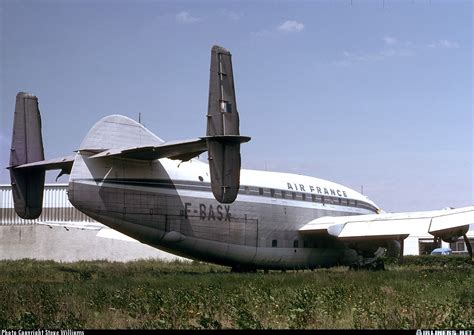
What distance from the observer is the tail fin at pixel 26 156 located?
26953 millimetres

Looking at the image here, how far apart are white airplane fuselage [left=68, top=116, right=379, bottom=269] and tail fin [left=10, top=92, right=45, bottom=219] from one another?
11.0ft

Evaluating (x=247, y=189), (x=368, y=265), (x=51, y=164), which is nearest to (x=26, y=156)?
(x=51, y=164)

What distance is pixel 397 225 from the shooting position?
30.0 m

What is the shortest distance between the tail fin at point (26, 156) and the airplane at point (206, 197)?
0.04 meters

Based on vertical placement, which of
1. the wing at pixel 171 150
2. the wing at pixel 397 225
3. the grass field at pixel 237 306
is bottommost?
the grass field at pixel 237 306

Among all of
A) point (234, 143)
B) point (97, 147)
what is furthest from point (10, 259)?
point (234, 143)

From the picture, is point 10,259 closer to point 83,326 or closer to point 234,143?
point 234,143

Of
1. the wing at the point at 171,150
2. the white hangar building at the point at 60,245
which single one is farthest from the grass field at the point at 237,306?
the white hangar building at the point at 60,245

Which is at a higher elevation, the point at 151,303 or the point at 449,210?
the point at 449,210

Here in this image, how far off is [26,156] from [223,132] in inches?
385

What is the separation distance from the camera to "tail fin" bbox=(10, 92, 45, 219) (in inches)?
1061

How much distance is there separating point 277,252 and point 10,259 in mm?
31275

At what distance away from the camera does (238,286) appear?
65.4ft

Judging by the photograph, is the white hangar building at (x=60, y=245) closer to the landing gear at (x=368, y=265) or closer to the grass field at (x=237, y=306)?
the landing gear at (x=368, y=265)
